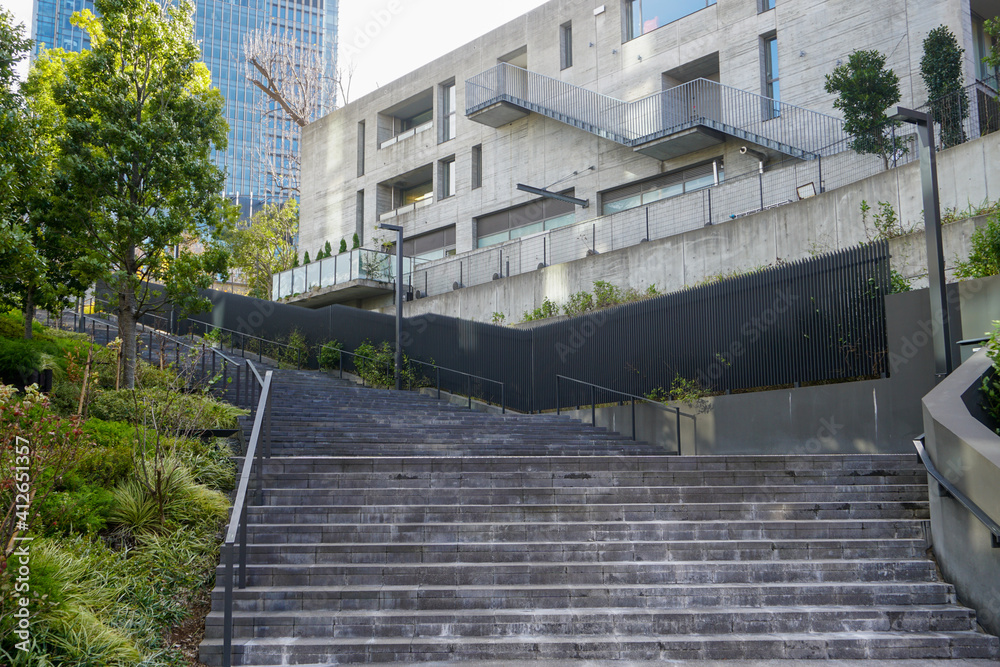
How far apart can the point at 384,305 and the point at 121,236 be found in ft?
50.7

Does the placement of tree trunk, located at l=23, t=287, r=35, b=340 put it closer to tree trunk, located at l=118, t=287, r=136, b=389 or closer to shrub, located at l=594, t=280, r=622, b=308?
tree trunk, located at l=118, t=287, r=136, b=389

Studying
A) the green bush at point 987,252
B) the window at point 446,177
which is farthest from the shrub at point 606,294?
the window at point 446,177

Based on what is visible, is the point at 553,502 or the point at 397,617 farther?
the point at 553,502

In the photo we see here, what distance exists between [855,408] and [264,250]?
32.3m

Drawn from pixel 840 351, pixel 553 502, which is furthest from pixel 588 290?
pixel 553 502

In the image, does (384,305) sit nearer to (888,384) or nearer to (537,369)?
(537,369)

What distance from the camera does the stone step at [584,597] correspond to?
22.1ft

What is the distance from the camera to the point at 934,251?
9.28 metres

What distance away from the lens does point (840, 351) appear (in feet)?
39.3

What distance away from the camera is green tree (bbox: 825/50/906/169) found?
17.5 m

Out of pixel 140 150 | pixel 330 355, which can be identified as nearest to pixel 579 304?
pixel 330 355

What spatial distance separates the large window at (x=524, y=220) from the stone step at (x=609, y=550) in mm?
19101

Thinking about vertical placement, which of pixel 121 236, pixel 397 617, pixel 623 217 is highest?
pixel 623 217

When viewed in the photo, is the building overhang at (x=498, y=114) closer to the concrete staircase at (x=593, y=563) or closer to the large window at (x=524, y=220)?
the large window at (x=524, y=220)
